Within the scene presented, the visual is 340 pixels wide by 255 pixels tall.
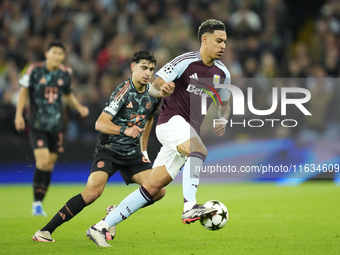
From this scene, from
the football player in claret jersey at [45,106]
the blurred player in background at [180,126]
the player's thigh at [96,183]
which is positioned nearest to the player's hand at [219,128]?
the blurred player in background at [180,126]

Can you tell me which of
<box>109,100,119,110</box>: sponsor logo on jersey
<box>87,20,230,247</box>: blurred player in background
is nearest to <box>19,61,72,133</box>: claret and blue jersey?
<box>109,100,119,110</box>: sponsor logo on jersey

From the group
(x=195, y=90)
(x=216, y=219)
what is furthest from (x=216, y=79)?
(x=216, y=219)

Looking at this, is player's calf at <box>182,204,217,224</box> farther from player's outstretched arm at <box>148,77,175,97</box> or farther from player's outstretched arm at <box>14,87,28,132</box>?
player's outstretched arm at <box>14,87,28,132</box>

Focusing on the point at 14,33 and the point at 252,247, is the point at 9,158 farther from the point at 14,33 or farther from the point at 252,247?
the point at 252,247

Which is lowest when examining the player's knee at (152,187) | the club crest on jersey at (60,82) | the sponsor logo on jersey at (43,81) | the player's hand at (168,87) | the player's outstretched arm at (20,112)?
the player's knee at (152,187)

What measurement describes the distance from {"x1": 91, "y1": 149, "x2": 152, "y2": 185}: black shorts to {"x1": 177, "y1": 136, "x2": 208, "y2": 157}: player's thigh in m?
0.83

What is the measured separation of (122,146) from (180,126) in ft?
2.75

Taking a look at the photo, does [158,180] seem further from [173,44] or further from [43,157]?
[173,44]

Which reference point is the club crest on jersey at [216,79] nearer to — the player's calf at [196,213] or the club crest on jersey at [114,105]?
the club crest on jersey at [114,105]

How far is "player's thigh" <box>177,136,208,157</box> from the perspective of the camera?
512 cm

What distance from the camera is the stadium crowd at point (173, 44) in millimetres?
12039

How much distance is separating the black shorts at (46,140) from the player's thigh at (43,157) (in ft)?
0.20

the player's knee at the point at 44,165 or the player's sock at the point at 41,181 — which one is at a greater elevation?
the player's knee at the point at 44,165

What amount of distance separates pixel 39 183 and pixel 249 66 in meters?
6.70
